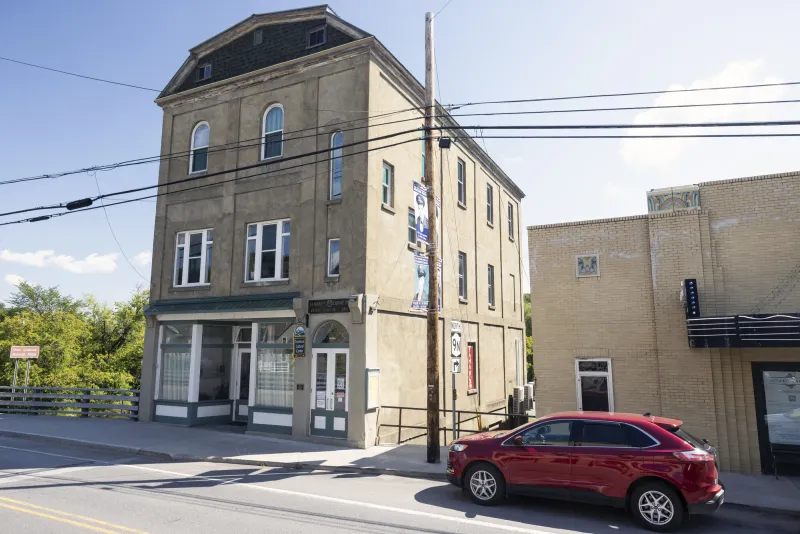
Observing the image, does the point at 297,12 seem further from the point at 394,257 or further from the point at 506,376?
the point at 506,376

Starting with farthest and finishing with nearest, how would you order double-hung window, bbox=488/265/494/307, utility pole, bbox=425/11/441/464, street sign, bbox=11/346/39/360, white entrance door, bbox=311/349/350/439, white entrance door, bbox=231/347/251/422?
double-hung window, bbox=488/265/494/307 → street sign, bbox=11/346/39/360 → white entrance door, bbox=231/347/251/422 → white entrance door, bbox=311/349/350/439 → utility pole, bbox=425/11/441/464

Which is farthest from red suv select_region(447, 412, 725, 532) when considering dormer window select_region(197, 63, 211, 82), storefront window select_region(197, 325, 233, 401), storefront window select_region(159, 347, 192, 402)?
dormer window select_region(197, 63, 211, 82)

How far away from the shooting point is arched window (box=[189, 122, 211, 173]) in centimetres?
1925

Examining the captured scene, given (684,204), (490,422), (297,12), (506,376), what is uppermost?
(297,12)

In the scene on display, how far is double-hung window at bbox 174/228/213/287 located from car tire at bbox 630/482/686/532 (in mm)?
14920

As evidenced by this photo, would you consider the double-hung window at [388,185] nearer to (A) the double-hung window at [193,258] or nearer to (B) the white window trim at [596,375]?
(A) the double-hung window at [193,258]

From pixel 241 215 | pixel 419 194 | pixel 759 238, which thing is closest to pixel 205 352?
pixel 241 215

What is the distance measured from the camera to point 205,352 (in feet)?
59.6

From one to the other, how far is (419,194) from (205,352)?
10068 millimetres

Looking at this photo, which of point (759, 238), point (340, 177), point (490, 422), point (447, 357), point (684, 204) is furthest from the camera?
point (490, 422)

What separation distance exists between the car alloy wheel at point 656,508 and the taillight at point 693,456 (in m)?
0.61

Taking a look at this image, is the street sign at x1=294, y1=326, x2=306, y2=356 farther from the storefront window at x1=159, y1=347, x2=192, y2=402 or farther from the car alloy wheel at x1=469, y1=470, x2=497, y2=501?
the car alloy wheel at x1=469, y1=470, x2=497, y2=501

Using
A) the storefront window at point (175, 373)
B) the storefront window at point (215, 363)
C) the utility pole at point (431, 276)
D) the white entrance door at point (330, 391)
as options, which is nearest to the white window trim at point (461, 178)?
the utility pole at point (431, 276)

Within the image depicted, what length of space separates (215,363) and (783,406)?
16.3m
